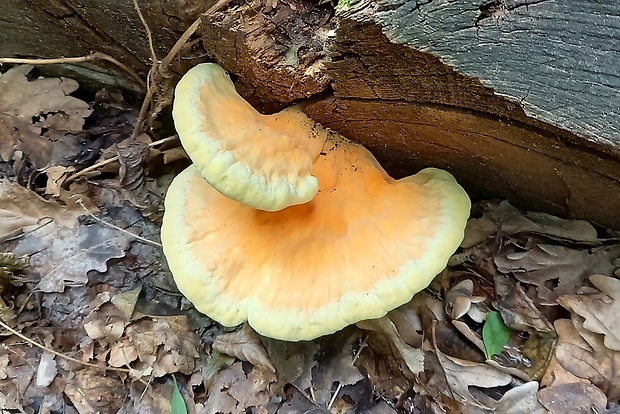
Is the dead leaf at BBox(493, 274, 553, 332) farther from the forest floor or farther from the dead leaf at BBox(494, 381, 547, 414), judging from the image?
the dead leaf at BBox(494, 381, 547, 414)

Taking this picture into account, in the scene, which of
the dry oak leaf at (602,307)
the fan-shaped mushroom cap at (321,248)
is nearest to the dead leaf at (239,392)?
the fan-shaped mushroom cap at (321,248)

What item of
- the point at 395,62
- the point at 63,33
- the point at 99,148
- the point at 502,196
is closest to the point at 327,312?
the point at 395,62

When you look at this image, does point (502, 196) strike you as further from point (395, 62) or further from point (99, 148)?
point (99, 148)

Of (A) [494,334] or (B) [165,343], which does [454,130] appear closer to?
(A) [494,334]

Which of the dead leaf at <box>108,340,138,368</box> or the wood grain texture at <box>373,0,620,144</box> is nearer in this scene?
the wood grain texture at <box>373,0,620,144</box>

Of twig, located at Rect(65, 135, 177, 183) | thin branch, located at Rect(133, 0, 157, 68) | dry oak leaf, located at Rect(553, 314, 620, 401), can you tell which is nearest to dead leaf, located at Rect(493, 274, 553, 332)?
dry oak leaf, located at Rect(553, 314, 620, 401)

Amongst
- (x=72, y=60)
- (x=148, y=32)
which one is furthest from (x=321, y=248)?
(x=72, y=60)
